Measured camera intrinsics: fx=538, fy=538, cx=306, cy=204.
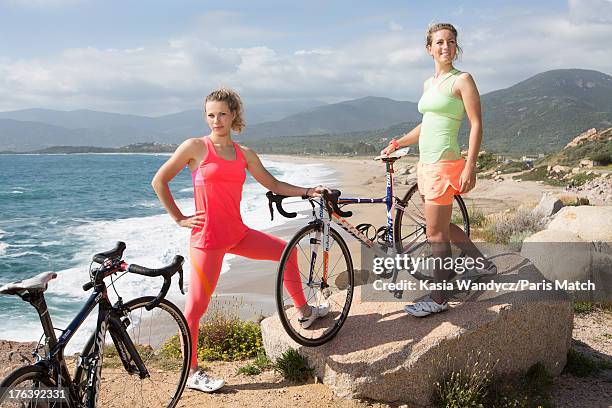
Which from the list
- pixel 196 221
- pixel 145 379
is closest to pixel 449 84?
pixel 196 221

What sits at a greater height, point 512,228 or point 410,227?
point 410,227

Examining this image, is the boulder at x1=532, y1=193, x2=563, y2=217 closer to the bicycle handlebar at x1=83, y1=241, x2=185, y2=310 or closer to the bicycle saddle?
the bicycle handlebar at x1=83, y1=241, x2=185, y2=310

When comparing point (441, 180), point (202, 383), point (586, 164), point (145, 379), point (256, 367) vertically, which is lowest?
point (256, 367)

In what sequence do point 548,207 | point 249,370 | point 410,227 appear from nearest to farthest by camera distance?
point 249,370 < point 410,227 < point 548,207

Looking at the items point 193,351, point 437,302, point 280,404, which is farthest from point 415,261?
point 193,351

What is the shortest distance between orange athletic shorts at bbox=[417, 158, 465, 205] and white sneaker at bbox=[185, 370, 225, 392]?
Result: 7.68 ft

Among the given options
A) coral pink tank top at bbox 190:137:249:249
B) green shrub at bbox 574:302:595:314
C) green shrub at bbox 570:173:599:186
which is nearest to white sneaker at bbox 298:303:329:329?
coral pink tank top at bbox 190:137:249:249

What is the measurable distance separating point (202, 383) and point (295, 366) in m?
0.80

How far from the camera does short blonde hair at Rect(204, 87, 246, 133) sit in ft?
14.0

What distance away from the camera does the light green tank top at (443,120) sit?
13.5ft

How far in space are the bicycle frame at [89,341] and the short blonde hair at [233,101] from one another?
164 centimetres

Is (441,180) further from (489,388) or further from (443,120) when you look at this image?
(489,388)

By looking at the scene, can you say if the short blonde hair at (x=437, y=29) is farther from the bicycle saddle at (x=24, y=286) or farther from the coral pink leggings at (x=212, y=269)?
the bicycle saddle at (x=24, y=286)

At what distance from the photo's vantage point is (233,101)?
14.1ft
